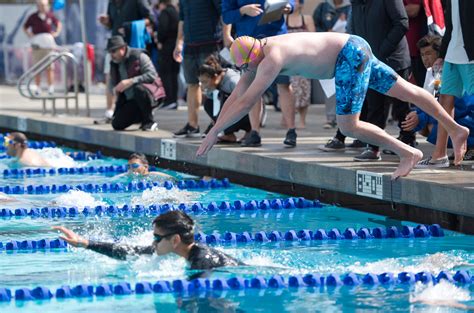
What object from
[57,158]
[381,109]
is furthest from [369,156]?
[57,158]

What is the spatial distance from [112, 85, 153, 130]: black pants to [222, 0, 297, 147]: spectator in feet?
6.76

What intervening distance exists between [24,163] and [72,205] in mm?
3023

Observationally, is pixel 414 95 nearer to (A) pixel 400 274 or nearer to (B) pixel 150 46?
(A) pixel 400 274

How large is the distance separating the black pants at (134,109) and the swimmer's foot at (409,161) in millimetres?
5138

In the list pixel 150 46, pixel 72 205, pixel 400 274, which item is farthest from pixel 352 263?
pixel 150 46

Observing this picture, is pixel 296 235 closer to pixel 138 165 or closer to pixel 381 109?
pixel 381 109

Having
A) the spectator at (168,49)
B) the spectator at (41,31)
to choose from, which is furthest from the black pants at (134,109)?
the spectator at (41,31)

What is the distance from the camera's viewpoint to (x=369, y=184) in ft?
26.8

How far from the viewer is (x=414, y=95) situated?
7.82 meters

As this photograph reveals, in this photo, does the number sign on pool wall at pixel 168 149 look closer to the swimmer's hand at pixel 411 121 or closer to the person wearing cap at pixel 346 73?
the swimmer's hand at pixel 411 121

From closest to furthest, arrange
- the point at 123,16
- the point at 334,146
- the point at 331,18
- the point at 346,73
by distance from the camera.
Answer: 1. the point at 346,73
2. the point at 334,146
3. the point at 123,16
4. the point at 331,18

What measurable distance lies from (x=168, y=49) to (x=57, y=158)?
406cm

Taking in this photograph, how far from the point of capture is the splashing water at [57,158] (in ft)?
39.4

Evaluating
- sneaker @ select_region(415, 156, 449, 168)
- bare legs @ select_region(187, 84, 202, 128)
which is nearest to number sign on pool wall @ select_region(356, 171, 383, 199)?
sneaker @ select_region(415, 156, 449, 168)
